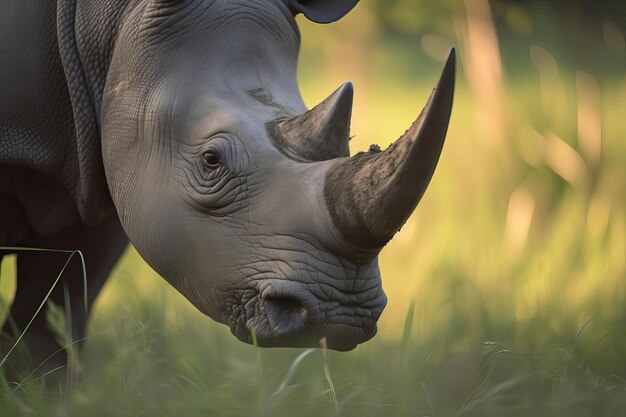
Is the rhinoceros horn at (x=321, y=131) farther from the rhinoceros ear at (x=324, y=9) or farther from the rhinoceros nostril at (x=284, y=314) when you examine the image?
the rhinoceros ear at (x=324, y=9)

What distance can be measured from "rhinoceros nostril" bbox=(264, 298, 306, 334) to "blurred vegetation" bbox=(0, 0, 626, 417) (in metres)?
0.09

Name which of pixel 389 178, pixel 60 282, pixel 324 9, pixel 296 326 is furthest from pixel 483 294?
pixel 389 178

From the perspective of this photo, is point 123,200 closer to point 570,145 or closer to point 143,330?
point 143,330

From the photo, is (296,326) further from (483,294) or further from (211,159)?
(483,294)

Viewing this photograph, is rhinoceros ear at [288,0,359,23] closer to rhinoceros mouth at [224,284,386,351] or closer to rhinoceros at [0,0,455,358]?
rhinoceros at [0,0,455,358]

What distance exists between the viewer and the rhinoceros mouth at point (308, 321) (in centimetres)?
275

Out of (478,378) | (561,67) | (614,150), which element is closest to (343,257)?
(478,378)

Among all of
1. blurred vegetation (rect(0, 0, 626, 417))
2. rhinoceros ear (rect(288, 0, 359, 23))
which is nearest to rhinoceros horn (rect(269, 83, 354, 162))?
blurred vegetation (rect(0, 0, 626, 417))

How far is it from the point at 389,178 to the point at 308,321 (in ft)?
1.29

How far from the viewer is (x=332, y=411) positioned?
2674mm

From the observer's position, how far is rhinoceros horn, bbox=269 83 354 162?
288 cm

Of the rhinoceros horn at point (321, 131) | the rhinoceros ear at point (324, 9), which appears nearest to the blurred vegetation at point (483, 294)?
the rhinoceros horn at point (321, 131)

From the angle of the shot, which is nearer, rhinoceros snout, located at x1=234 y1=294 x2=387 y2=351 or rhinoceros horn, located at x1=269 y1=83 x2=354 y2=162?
rhinoceros snout, located at x1=234 y1=294 x2=387 y2=351

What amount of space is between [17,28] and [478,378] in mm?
1520
